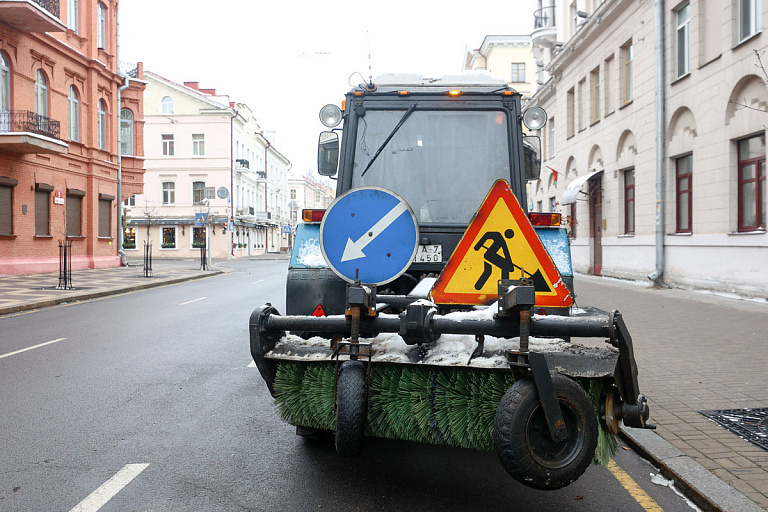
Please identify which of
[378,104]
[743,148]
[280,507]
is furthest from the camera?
[743,148]

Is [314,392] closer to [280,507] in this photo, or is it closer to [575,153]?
[280,507]

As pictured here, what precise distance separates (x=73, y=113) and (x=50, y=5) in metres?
4.98

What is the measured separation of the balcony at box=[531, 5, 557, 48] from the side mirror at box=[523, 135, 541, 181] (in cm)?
2669

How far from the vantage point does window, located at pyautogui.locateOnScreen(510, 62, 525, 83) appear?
52.2 m

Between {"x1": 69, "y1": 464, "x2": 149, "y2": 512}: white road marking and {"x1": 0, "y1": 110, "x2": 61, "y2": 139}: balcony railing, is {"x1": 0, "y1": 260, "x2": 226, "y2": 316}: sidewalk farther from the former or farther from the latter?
{"x1": 69, "y1": 464, "x2": 149, "y2": 512}: white road marking

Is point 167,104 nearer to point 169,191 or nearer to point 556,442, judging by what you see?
point 169,191

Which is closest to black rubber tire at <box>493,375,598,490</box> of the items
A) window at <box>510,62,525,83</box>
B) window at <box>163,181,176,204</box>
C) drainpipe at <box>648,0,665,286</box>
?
drainpipe at <box>648,0,665,286</box>

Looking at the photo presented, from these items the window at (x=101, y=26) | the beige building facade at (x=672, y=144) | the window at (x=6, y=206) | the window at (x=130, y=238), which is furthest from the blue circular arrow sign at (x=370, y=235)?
the window at (x=130, y=238)

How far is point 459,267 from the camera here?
344 cm

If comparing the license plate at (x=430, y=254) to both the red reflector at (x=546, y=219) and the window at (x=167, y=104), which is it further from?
the window at (x=167, y=104)

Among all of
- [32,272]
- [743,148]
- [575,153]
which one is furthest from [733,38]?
[32,272]

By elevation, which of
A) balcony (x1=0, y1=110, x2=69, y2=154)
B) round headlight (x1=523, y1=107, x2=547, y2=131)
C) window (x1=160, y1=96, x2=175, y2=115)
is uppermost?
window (x1=160, y1=96, x2=175, y2=115)

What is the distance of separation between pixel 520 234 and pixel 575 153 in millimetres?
24065

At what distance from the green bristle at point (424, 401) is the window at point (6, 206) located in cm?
2117
